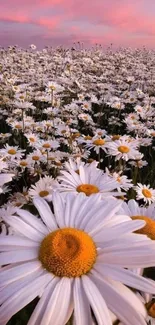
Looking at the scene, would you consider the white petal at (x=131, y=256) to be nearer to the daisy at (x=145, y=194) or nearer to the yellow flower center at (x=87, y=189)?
the yellow flower center at (x=87, y=189)

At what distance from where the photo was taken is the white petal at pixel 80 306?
1136mm

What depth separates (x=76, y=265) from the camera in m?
1.33

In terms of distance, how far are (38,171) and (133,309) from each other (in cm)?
327

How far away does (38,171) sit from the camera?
4309 millimetres

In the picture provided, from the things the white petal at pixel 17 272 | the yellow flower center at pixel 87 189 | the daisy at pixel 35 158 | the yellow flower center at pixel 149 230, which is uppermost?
the white petal at pixel 17 272

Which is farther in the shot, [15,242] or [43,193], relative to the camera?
[43,193]

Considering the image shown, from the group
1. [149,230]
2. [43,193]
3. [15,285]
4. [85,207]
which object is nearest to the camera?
[15,285]

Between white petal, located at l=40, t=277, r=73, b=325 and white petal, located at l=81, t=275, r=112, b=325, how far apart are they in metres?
0.06

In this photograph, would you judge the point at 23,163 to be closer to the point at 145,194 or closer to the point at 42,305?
the point at 145,194

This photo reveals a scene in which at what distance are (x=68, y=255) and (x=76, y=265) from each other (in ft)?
0.13

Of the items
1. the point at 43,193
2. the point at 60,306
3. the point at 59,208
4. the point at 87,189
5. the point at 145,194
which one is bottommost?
the point at 145,194

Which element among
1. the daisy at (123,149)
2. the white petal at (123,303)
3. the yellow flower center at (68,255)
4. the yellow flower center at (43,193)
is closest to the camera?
the white petal at (123,303)

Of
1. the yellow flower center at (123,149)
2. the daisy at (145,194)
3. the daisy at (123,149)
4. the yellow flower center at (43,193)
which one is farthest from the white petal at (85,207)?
the yellow flower center at (123,149)

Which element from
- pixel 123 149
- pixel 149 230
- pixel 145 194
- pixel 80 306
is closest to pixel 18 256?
pixel 80 306
